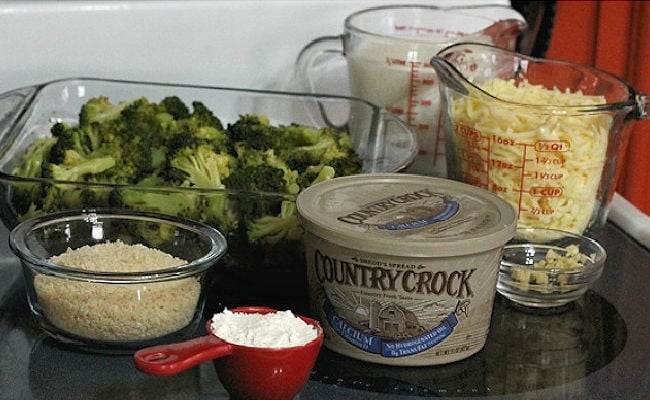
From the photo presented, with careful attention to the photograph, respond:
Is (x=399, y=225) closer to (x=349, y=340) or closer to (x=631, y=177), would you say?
(x=349, y=340)

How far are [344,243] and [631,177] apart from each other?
4.12 feet

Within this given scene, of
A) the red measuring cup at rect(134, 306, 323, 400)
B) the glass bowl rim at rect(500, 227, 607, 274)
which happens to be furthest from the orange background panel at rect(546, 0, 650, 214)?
the red measuring cup at rect(134, 306, 323, 400)

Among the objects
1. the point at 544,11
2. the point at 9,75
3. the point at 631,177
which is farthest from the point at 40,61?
the point at 631,177

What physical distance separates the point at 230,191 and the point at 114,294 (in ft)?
0.52

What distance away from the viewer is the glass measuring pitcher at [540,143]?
1.06 meters

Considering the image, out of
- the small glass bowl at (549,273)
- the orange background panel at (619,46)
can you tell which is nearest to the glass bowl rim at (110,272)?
the small glass bowl at (549,273)

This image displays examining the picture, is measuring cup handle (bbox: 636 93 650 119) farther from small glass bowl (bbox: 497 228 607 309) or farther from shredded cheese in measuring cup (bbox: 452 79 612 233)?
small glass bowl (bbox: 497 228 607 309)

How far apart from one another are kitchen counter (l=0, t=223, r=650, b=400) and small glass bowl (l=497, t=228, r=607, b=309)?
17mm

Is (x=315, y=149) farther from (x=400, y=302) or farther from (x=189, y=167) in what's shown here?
(x=400, y=302)

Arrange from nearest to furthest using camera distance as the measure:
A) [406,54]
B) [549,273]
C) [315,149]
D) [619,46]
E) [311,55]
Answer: [549,273] < [315,149] < [406,54] < [311,55] < [619,46]

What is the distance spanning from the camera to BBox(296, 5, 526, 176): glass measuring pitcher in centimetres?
125

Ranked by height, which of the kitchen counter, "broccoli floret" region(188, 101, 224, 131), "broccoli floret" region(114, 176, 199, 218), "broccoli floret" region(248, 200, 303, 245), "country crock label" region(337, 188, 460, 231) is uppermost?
"broccoli floret" region(188, 101, 224, 131)

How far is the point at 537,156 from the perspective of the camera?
1.06 meters

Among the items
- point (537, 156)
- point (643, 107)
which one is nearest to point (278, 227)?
point (537, 156)
